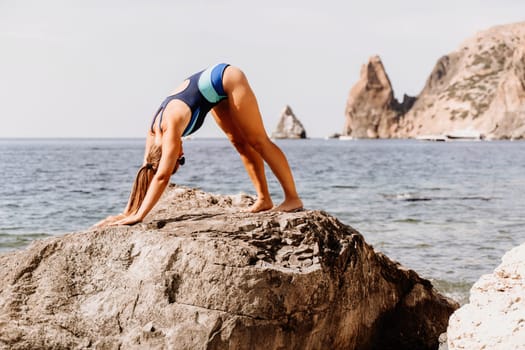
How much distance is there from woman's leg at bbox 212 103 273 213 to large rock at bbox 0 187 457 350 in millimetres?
634

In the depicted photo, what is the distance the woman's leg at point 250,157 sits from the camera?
6.07m

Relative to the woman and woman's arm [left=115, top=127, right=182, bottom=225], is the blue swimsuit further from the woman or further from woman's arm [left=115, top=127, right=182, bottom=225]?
woman's arm [left=115, top=127, right=182, bottom=225]

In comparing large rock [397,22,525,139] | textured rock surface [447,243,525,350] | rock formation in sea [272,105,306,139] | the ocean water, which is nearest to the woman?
textured rock surface [447,243,525,350]

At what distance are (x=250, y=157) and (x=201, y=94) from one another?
0.80m

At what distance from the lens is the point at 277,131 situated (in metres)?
162

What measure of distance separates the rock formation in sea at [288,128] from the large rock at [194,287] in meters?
154

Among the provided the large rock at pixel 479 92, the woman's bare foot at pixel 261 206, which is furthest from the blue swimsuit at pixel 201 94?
the large rock at pixel 479 92

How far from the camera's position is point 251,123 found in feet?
18.9

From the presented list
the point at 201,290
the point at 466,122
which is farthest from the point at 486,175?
the point at 466,122

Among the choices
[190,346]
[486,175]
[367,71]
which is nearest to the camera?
[190,346]

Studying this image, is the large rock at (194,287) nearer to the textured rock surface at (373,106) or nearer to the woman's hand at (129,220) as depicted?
the woman's hand at (129,220)

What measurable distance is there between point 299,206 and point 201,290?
160 cm

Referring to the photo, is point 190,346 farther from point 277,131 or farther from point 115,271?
point 277,131

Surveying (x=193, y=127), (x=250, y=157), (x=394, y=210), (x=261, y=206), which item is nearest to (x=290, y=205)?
(x=261, y=206)
